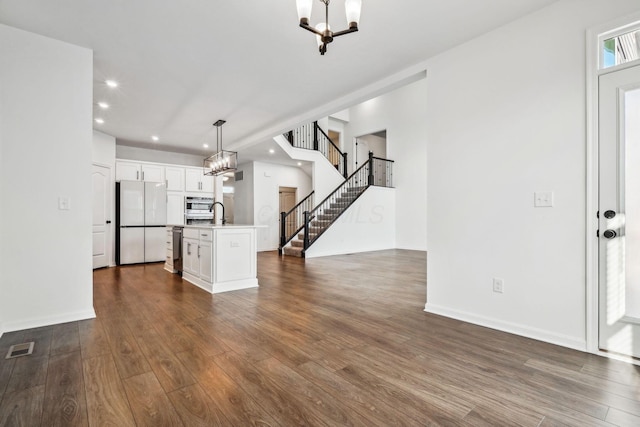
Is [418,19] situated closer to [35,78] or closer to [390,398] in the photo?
[390,398]

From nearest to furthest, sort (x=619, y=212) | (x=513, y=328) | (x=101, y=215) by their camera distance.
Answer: (x=619, y=212) < (x=513, y=328) < (x=101, y=215)

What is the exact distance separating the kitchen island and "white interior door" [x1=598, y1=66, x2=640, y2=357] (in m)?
3.91

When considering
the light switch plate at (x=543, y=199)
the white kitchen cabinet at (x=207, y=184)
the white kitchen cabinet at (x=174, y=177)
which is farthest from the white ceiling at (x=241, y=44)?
the white kitchen cabinet at (x=207, y=184)

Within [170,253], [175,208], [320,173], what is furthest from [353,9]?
[320,173]

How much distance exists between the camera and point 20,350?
2400mm

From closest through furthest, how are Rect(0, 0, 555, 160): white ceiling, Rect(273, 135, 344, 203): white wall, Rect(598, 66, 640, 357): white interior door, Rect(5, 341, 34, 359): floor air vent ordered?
Rect(598, 66, 640, 357): white interior door → Rect(5, 341, 34, 359): floor air vent → Rect(0, 0, 555, 160): white ceiling → Rect(273, 135, 344, 203): white wall

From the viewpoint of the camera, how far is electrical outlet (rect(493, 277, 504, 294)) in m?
2.85

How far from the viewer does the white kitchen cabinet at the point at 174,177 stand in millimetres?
7426

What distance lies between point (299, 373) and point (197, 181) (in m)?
6.87

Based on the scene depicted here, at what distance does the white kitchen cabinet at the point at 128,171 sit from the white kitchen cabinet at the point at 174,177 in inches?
23.3

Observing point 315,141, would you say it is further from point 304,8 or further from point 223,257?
point 304,8

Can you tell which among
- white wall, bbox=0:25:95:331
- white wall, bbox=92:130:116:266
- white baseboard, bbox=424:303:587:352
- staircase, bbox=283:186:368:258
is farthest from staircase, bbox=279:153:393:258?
white wall, bbox=0:25:95:331

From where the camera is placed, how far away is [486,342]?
101 inches

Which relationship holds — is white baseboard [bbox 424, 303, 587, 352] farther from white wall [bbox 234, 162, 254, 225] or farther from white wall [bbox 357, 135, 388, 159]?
white wall [bbox 357, 135, 388, 159]
